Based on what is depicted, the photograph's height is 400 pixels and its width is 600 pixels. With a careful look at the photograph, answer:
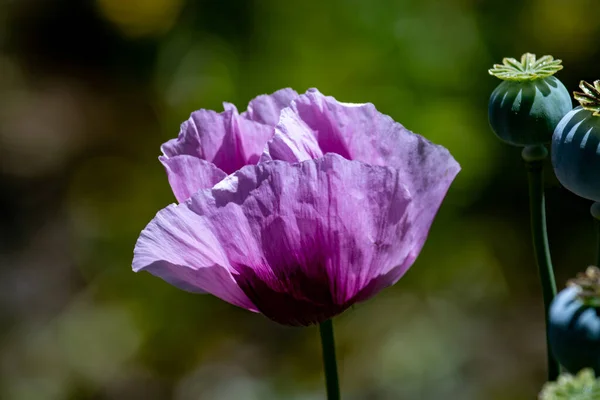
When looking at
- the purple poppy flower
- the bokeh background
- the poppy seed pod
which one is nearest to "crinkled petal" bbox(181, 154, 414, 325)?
the purple poppy flower

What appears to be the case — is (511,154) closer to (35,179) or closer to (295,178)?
(35,179)

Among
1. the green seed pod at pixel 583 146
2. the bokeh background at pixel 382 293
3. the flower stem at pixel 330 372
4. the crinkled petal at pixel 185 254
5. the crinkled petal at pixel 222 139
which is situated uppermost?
the green seed pod at pixel 583 146

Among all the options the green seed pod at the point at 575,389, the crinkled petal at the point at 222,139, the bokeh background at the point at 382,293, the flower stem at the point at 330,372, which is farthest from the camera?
the bokeh background at the point at 382,293

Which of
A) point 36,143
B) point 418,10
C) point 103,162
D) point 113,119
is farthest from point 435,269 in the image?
point 36,143

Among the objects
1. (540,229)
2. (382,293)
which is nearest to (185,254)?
(540,229)

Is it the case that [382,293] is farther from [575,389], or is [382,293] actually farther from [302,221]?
[575,389]

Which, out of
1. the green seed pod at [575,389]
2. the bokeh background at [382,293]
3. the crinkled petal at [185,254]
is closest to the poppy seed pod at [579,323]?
Result: the green seed pod at [575,389]

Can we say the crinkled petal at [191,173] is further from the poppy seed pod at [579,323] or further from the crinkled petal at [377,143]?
the poppy seed pod at [579,323]
